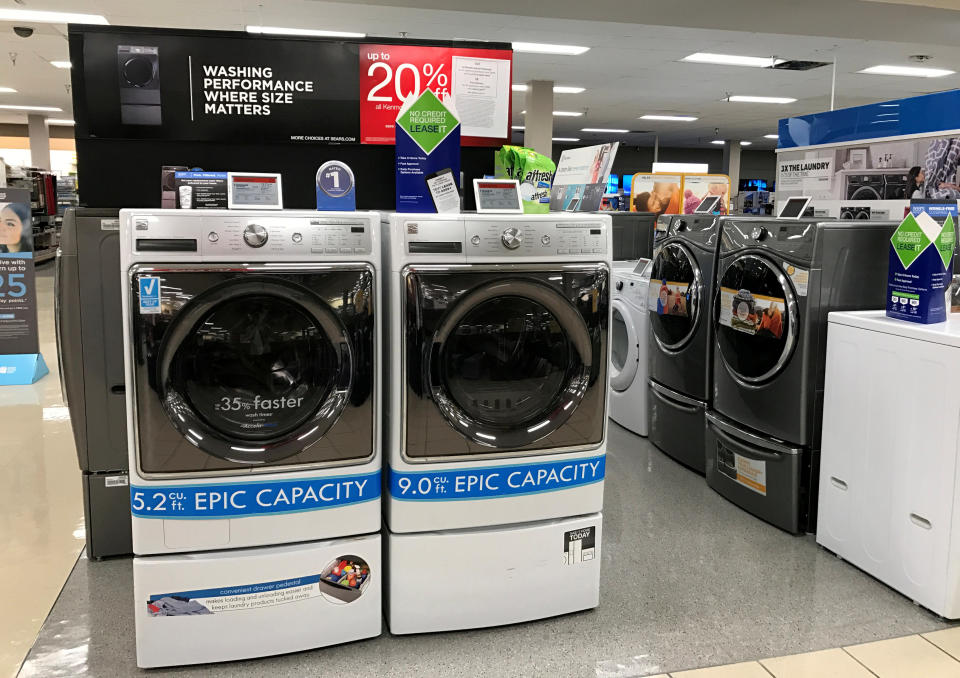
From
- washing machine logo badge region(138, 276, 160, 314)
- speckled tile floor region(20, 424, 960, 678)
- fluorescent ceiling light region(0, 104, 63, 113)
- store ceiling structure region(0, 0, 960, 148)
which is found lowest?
speckled tile floor region(20, 424, 960, 678)

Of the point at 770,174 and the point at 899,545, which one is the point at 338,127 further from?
the point at 770,174

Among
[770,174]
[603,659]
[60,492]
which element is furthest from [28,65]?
[770,174]

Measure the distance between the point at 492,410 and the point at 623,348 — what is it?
2562 millimetres

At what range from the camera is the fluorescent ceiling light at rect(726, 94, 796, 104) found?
1216 centimetres

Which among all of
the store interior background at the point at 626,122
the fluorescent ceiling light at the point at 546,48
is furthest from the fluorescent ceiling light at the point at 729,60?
the fluorescent ceiling light at the point at 546,48

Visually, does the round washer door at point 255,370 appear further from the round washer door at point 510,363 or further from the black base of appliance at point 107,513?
the black base of appliance at point 107,513

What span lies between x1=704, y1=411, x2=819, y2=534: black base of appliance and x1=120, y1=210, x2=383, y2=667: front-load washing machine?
182 centimetres

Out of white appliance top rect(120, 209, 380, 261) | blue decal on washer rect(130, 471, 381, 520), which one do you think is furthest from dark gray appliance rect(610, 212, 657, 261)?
blue decal on washer rect(130, 471, 381, 520)

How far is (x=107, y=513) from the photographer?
2.70m

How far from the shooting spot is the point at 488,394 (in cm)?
220

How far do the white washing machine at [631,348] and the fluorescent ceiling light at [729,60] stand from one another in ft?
18.4

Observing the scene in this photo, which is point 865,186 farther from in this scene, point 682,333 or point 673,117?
point 673,117

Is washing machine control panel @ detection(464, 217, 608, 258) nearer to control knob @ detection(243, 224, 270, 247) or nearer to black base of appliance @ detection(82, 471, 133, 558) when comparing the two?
control knob @ detection(243, 224, 270, 247)

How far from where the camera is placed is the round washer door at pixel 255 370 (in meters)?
1.94
